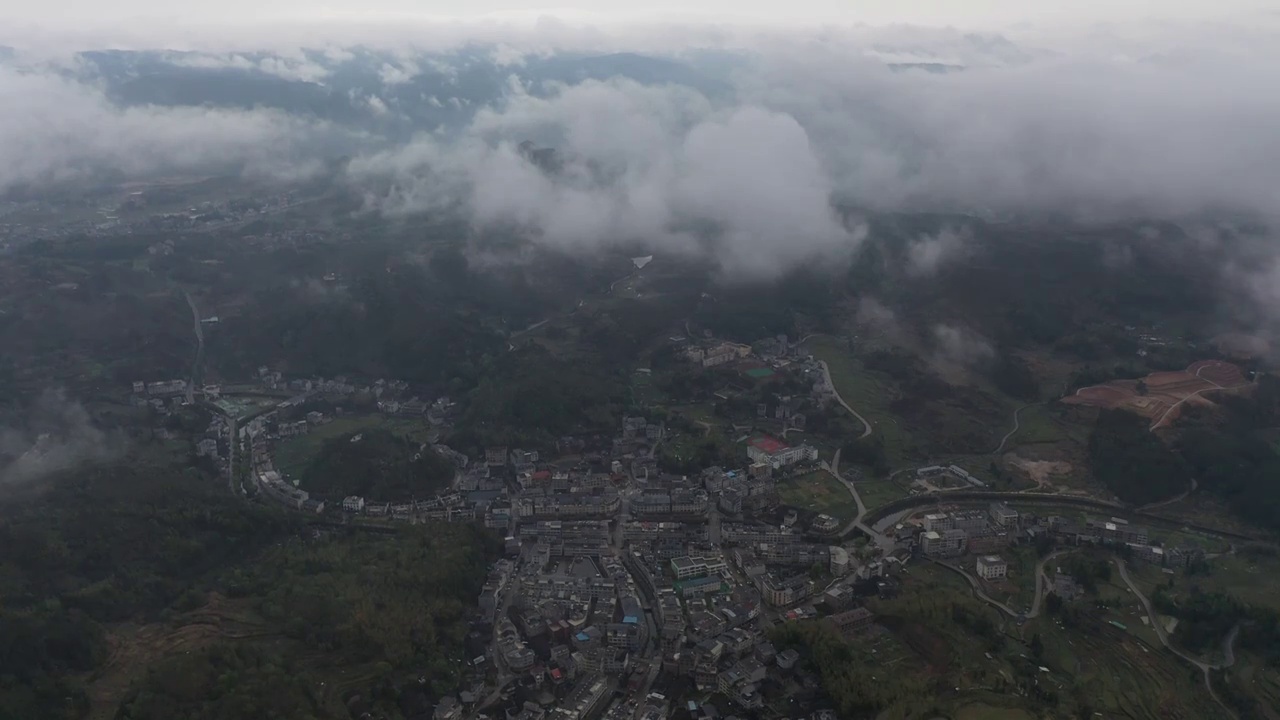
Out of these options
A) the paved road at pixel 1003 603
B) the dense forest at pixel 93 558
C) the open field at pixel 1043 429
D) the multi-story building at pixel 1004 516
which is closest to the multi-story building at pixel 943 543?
the paved road at pixel 1003 603

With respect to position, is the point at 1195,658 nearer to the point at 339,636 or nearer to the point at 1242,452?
the point at 1242,452

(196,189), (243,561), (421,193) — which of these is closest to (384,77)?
(196,189)

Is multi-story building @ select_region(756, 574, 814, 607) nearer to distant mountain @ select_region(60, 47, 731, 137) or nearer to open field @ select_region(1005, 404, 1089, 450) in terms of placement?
open field @ select_region(1005, 404, 1089, 450)

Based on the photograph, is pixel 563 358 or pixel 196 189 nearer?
pixel 563 358

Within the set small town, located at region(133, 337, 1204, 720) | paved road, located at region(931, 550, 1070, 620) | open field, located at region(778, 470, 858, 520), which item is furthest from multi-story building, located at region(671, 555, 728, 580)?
paved road, located at region(931, 550, 1070, 620)

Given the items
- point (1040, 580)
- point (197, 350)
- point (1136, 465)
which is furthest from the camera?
point (197, 350)

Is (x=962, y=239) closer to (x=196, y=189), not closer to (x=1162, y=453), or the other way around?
(x=1162, y=453)

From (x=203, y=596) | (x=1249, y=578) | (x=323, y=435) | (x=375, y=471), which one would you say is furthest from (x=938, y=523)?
(x=323, y=435)
